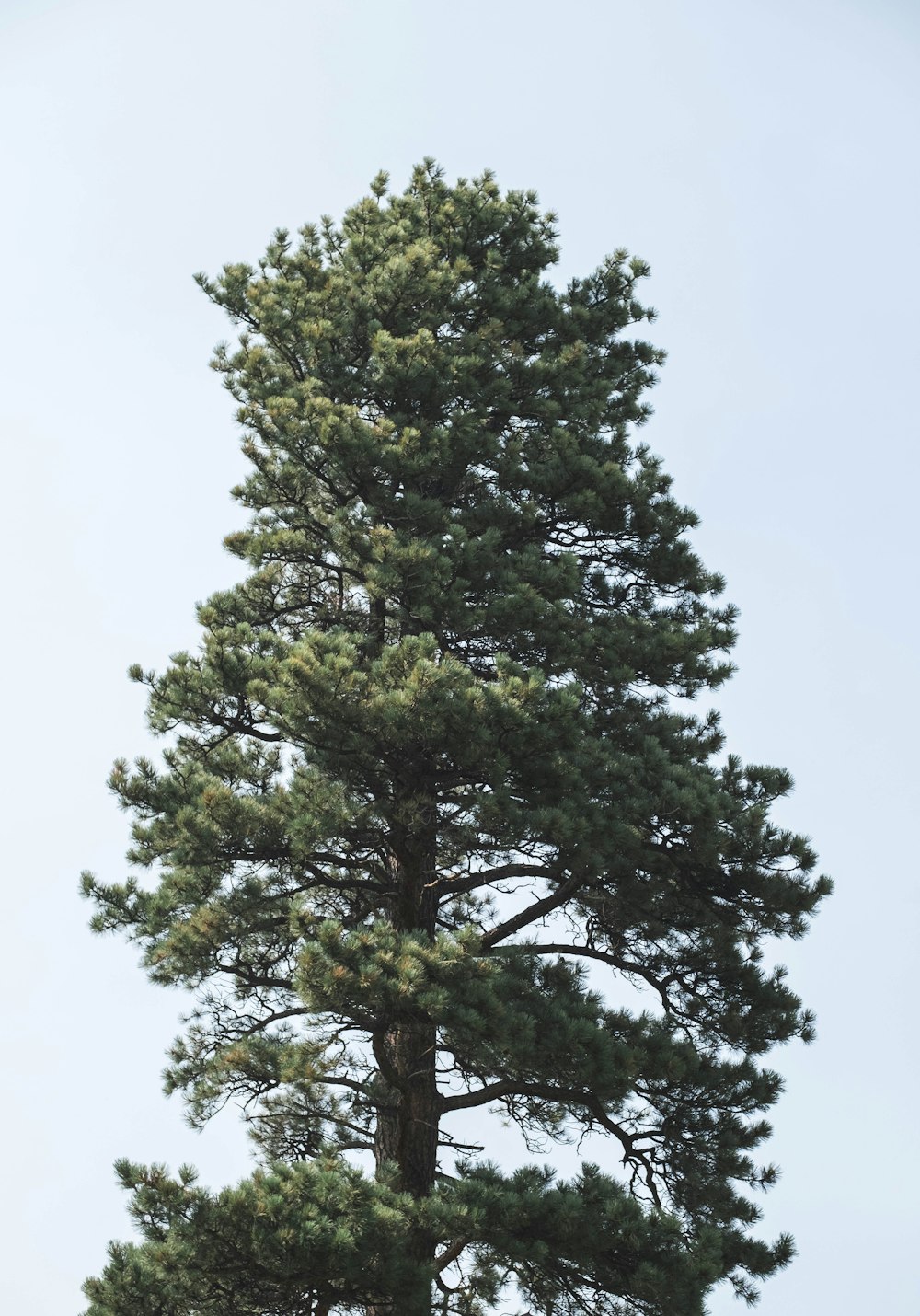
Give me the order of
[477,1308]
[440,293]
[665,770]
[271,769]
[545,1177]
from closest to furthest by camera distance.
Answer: [545,1177]
[477,1308]
[665,770]
[271,769]
[440,293]

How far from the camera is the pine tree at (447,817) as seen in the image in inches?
263

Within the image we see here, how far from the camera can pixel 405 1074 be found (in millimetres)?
7957

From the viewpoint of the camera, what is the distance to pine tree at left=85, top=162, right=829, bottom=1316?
6.68 metres

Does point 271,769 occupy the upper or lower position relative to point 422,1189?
upper

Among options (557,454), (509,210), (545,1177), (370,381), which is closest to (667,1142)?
(545,1177)

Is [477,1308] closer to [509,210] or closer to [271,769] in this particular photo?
[271,769]

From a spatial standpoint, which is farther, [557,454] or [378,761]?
[557,454]

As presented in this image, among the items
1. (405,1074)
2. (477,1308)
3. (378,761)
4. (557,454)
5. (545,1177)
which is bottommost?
(477,1308)

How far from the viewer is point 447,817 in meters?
8.60

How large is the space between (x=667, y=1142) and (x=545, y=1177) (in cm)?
128

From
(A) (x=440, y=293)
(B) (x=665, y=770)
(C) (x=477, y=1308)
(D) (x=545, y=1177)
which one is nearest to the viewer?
(D) (x=545, y=1177)

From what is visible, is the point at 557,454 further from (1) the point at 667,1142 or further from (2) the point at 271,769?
(1) the point at 667,1142

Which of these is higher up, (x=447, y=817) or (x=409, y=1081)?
(x=447, y=817)

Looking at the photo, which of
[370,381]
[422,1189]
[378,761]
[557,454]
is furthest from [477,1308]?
[370,381]
